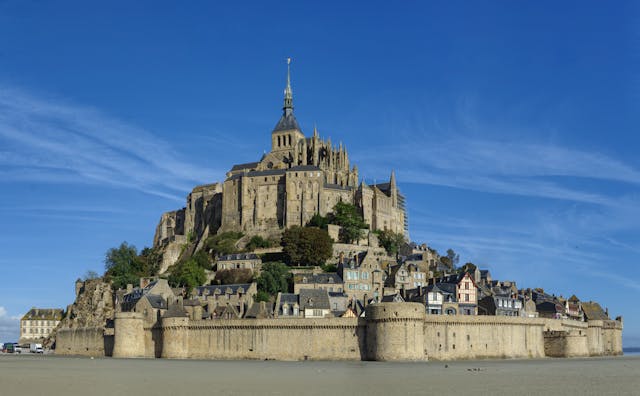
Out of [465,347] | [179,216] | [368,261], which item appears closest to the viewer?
[465,347]

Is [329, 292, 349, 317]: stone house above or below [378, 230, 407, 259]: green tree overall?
below

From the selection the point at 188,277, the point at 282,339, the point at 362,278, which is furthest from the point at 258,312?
the point at 188,277

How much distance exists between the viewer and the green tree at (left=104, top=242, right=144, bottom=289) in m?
90.9

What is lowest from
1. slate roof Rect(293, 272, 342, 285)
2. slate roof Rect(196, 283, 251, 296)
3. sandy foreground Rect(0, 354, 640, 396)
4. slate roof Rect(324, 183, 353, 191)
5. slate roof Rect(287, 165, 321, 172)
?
sandy foreground Rect(0, 354, 640, 396)

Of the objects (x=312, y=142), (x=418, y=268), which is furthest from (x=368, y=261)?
(x=312, y=142)

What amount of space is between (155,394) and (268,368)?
17.0 m

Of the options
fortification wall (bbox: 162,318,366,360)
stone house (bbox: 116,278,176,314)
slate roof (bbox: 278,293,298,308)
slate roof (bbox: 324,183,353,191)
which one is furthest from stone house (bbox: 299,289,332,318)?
slate roof (bbox: 324,183,353,191)

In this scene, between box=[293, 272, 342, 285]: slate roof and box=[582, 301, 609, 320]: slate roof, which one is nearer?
box=[293, 272, 342, 285]: slate roof

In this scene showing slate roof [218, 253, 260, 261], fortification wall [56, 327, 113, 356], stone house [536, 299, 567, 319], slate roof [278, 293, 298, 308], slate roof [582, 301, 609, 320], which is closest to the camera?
slate roof [278, 293, 298, 308]

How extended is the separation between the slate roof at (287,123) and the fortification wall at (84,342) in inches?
1868

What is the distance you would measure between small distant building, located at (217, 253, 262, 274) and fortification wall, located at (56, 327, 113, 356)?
1716 centimetres

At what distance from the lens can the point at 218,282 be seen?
87000 millimetres

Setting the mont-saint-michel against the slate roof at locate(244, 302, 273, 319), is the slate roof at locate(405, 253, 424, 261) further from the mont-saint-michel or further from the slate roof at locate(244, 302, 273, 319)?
the slate roof at locate(244, 302, 273, 319)

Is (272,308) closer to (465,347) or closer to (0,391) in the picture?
(465,347)
